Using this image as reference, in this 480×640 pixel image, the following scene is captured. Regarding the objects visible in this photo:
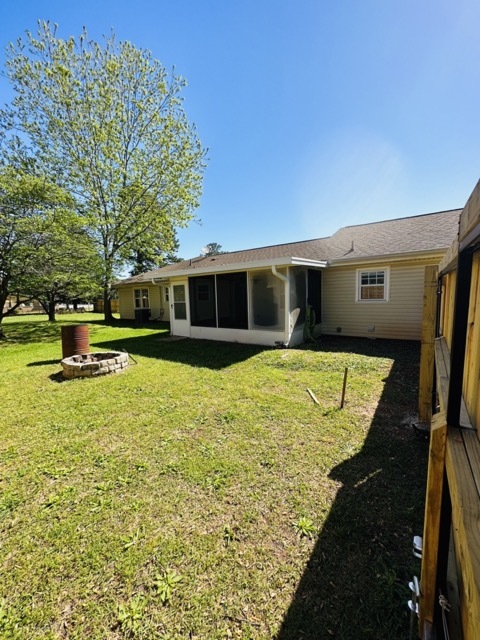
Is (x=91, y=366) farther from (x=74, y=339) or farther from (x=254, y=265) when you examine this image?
(x=254, y=265)

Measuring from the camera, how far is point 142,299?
56.1 feet

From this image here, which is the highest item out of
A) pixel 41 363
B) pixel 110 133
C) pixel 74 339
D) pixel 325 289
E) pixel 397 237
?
pixel 110 133

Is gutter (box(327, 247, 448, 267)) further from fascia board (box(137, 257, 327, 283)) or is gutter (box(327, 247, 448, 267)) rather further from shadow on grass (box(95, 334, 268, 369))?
shadow on grass (box(95, 334, 268, 369))

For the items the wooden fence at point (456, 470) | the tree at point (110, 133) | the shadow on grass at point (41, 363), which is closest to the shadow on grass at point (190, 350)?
the shadow on grass at point (41, 363)

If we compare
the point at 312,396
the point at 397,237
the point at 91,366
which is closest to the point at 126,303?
the point at 91,366

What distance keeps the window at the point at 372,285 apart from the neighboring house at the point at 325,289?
0.03 meters

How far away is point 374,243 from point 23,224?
38.9 ft

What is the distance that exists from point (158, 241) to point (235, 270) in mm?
10048

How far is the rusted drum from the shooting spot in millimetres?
6609

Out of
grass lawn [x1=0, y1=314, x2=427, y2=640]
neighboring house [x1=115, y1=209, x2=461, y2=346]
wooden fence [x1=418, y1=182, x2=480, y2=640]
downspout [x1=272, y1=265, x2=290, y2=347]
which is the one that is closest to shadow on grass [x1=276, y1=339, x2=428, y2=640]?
grass lawn [x1=0, y1=314, x2=427, y2=640]

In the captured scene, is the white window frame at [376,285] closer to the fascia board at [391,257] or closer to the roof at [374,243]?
the fascia board at [391,257]

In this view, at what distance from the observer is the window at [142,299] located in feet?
55.6

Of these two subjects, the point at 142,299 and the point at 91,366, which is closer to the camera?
the point at 91,366

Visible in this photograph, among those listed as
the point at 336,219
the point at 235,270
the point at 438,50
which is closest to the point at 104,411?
the point at 235,270
